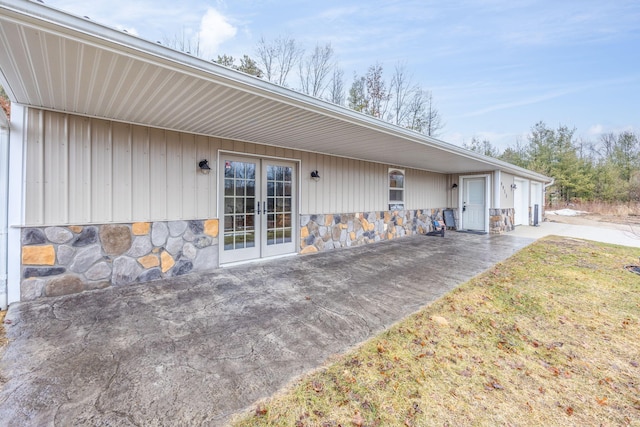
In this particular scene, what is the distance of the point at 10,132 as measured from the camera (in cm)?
296

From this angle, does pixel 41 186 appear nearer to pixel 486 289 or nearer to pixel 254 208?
pixel 254 208

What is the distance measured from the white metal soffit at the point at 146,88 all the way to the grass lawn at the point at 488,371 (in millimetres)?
2498

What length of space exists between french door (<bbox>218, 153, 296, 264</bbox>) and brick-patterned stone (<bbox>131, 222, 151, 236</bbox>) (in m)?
1.11

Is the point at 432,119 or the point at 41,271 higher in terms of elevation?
the point at 432,119

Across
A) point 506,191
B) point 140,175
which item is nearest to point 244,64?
point 140,175

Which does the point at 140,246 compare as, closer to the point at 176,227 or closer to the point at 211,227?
the point at 176,227

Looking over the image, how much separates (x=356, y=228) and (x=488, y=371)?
4934mm

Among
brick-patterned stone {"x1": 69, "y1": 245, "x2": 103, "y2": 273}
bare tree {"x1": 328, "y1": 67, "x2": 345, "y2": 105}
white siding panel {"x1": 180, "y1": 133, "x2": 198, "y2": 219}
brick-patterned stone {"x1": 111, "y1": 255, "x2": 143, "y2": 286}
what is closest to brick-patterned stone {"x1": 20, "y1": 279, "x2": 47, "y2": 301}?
brick-patterned stone {"x1": 69, "y1": 245, "x2": 103, "y2": 273}

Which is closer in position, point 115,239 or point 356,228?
point 115,239

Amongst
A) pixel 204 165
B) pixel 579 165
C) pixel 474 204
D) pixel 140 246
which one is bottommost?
pixel 140 246

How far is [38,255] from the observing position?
316cm

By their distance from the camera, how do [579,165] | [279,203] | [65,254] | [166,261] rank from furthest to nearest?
[579,165] → [279,203] → [166,261] → [65,254]

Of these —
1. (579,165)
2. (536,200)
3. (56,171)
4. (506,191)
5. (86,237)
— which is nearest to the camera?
(56,171)

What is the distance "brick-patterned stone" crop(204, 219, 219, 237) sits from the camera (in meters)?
4.43
